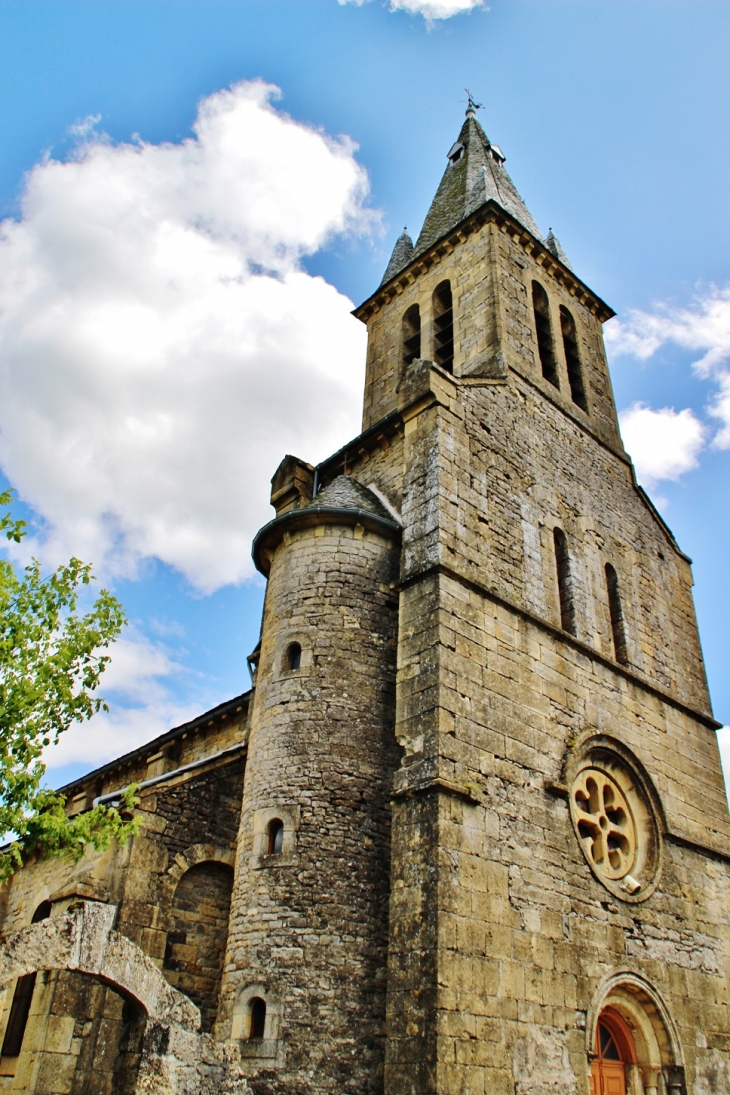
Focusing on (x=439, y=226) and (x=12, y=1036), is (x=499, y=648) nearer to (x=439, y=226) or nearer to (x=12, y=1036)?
(x=12, y=1036)

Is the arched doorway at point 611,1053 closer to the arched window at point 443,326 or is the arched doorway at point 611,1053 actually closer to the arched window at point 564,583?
the arched window at point 564,583

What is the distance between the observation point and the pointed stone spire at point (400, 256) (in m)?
19.5

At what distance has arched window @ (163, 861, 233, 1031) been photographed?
985cm

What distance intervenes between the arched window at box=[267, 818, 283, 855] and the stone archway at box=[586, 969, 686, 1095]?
423 cm

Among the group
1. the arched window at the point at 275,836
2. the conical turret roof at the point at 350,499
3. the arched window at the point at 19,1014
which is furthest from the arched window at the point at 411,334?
the arched window at the point at 19,1014

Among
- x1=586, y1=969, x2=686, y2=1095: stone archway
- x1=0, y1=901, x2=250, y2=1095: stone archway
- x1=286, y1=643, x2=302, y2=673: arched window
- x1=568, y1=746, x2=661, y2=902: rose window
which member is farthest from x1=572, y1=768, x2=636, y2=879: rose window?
x1=0, y1=901, x2=250, y2=1095: stone archway

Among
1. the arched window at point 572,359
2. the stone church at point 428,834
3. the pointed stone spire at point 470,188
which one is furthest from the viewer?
the pointed stone spire at point 470,188

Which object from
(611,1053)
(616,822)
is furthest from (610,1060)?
(616,822)

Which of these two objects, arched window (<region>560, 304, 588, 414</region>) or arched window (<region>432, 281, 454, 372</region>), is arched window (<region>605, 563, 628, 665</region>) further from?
arched window (<region>432, 281, 454, 372</region>)

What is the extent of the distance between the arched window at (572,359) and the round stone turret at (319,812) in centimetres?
680

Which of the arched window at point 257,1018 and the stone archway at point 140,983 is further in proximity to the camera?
the arched window at point 257,1018

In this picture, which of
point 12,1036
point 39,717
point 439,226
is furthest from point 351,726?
point 439,226

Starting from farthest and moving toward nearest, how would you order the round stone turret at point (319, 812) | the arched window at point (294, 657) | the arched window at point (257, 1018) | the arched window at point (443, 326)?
the arched window at point (443, 326), the arched window at point (294, 657), the arched window at point (257, 1018), the round stone turret at point (319, 812)

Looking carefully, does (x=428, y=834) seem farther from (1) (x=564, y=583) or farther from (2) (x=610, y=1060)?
(1) (x=564, y=583)
